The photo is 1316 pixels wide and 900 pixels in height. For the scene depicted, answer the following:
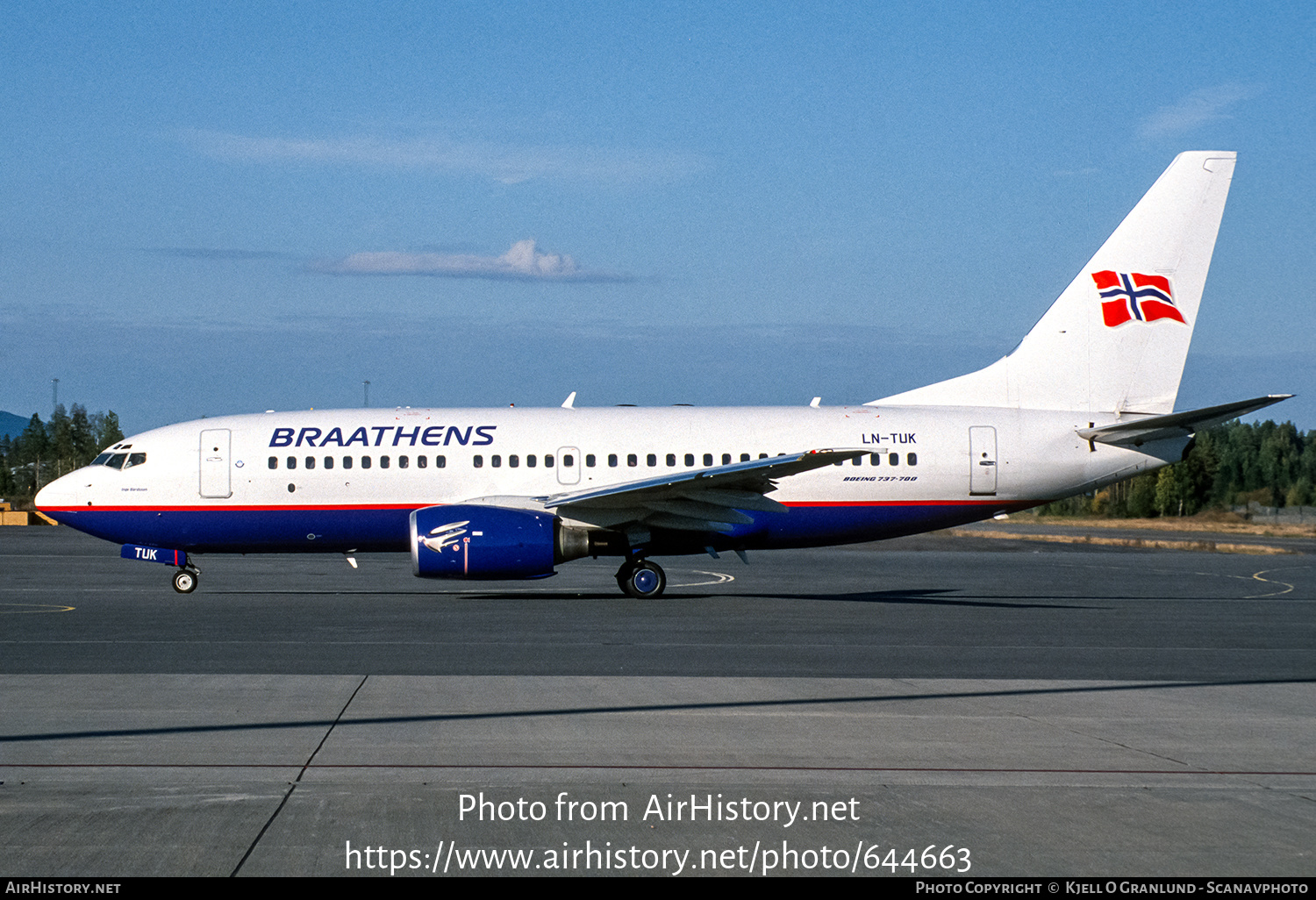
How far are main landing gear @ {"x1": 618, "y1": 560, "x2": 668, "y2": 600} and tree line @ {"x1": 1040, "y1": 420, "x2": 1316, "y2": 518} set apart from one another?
52.8 meters

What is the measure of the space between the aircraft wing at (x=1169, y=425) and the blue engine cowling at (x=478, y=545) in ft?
37.3

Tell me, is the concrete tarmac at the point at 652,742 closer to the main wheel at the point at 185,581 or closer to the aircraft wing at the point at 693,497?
the aircraft wing at the point at 693,497

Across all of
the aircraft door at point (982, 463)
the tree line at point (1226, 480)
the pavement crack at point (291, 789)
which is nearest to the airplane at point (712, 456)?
the aircraft door at point (982, 463)

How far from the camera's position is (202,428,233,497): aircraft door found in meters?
24.6

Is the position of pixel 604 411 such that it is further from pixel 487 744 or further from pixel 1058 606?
pixel 487 744

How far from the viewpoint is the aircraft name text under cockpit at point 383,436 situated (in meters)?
24.8

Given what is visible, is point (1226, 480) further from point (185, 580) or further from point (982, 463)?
point (185, 580)

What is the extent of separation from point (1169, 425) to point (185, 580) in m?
19.5

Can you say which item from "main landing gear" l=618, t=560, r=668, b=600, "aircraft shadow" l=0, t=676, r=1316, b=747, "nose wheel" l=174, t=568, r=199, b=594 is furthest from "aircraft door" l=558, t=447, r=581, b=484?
"aircraft shadow" l=0, t=676, r=1316, b=747

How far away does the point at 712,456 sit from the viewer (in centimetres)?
2495

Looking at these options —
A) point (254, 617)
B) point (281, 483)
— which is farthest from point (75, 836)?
point (281, 483)

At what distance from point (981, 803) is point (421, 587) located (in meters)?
19.9

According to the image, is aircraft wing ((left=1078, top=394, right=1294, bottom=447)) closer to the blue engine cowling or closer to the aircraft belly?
A: the blue engine cowling

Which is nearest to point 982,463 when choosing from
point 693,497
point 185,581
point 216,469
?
point 693,497
